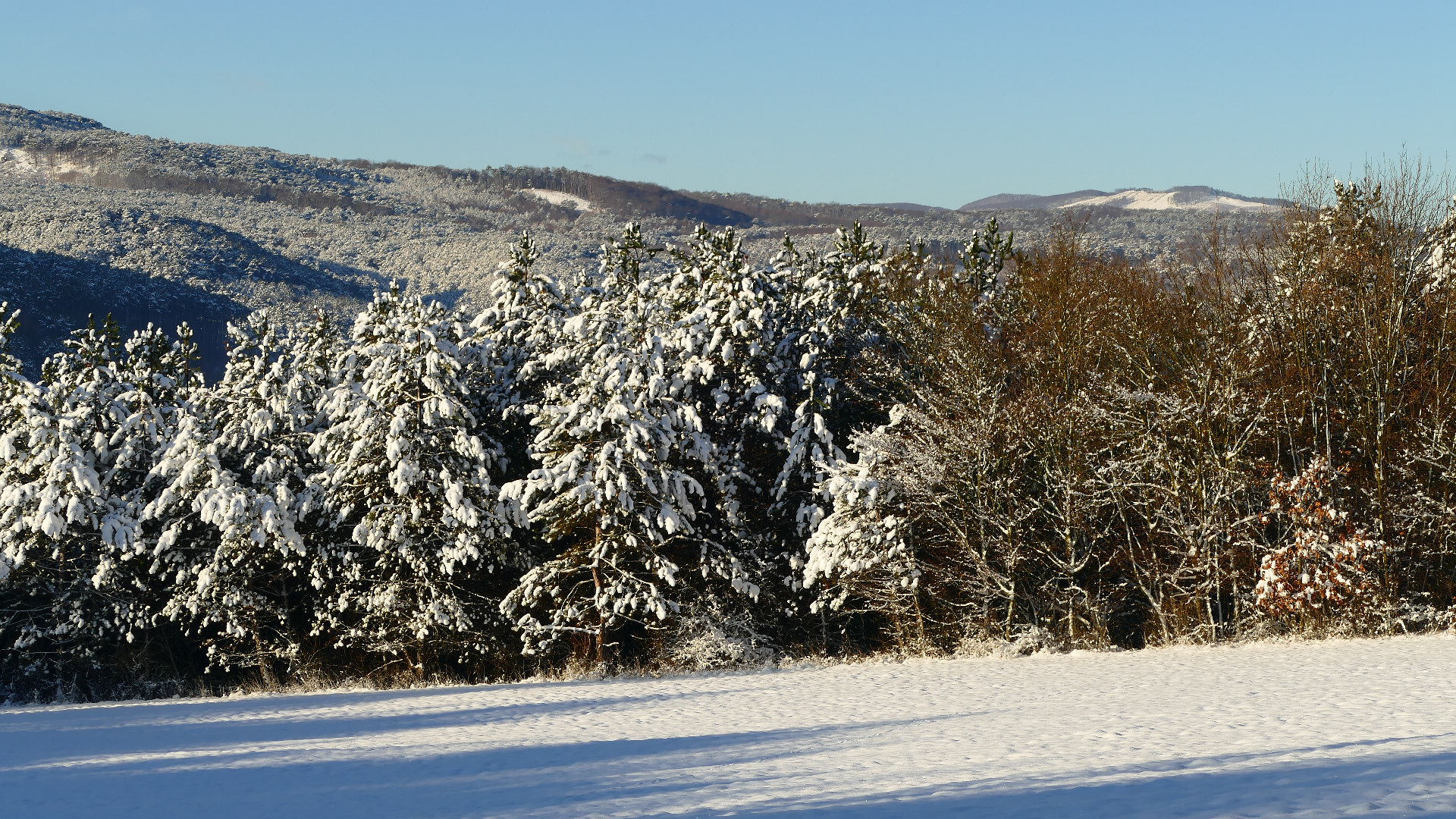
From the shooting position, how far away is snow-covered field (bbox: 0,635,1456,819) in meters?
11.1

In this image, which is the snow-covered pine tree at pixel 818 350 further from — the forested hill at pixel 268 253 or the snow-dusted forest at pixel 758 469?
the forested hill at pixel 268 253

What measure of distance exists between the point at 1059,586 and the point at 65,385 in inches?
1007

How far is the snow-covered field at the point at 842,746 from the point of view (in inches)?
435

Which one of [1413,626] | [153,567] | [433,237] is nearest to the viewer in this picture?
[1413,626]

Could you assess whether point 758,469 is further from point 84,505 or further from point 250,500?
point 84,505

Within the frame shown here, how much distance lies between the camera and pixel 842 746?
14.9m

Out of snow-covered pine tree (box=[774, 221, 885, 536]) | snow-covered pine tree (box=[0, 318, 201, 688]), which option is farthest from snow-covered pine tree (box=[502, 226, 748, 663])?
snow-covered pine tree (box=[0, 318, 201, 688])

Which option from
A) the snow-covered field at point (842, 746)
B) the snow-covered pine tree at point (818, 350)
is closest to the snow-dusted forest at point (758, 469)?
the snow-covered pine tree at point (818, 350)

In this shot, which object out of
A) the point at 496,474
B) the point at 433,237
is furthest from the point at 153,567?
the point at 433,237

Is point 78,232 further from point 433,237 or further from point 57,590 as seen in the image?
point 57,590

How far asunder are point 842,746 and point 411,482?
1473 centimetres

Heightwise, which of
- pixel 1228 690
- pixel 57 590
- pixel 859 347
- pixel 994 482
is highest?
pixel 859 347

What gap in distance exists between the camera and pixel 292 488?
29188 millimetres

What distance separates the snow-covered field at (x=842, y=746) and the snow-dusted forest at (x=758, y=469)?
8.86 feet
